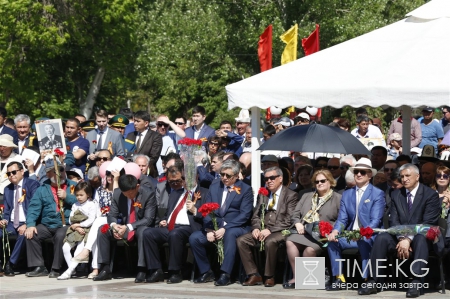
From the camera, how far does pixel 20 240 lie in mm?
15367

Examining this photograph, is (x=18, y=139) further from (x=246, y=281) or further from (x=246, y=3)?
(x=246, y=3)

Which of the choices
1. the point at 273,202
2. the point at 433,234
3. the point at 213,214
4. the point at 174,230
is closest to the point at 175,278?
the point at 174,230

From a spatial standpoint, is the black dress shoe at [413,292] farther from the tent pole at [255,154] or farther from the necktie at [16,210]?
the necktie at [16,210]

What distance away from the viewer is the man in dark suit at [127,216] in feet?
46.9

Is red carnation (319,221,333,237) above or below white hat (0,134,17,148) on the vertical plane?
below

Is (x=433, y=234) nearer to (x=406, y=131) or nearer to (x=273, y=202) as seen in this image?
(x=273, y=202)

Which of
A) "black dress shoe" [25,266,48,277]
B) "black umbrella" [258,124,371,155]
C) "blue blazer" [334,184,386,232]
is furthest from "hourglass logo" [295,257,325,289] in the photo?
"black dress shoe" [25,266,48,277]

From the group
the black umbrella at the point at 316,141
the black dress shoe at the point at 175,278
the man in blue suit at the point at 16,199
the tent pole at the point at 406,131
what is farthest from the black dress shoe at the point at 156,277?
the tent pole at the point at 406,131

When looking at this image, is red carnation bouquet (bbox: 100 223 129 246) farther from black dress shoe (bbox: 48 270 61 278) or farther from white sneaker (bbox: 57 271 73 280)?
black dress shoe (bbox: 48 270 61 278)

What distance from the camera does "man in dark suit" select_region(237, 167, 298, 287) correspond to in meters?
13.4

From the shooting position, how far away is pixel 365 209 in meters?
12.8

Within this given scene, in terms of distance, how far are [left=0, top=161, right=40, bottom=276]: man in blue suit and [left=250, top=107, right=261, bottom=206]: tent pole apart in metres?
3.44

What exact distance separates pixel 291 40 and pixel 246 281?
30.3ft

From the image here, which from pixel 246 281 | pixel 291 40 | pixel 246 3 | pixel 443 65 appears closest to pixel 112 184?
pixel 246 281
